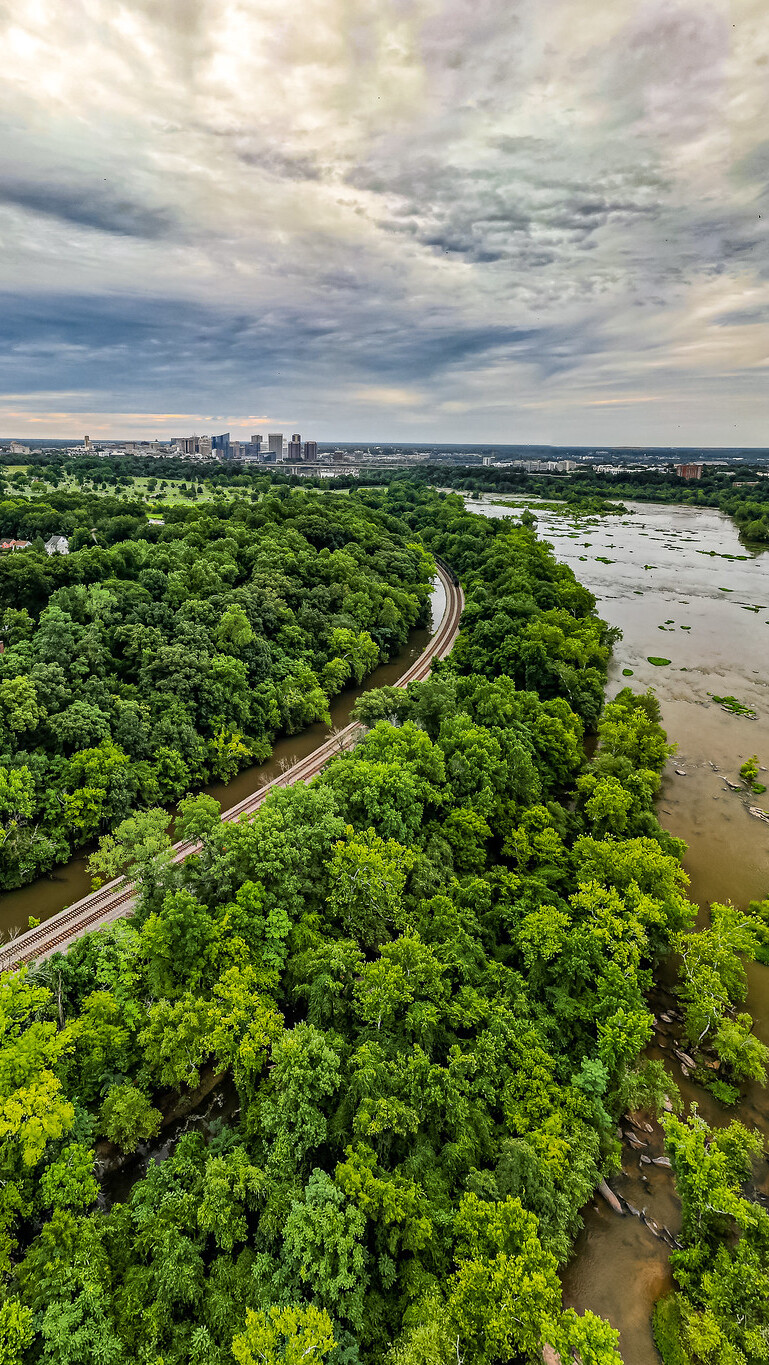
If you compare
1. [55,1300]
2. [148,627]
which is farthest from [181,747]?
[55,1300]

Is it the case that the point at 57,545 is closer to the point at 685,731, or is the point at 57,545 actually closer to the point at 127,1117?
the point at 127,1117

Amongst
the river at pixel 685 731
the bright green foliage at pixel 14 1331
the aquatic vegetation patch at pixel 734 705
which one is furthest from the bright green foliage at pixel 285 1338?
the aquatic vegetation patch at pixel 734 705

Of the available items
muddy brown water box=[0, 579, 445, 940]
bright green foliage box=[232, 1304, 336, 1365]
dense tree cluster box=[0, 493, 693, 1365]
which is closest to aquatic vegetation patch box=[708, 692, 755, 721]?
dense tree cluster box=[0, 493, 693, 1365]

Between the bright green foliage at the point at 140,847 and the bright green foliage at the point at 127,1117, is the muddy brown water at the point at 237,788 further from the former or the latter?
the bright green foliage at the point at 127,1117

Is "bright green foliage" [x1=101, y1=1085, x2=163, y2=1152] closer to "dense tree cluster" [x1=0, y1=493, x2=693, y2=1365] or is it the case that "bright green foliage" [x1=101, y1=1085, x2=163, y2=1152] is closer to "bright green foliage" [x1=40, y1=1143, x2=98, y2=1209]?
"dense tree cluster" [x1=0, y1=493, x2=693, y2=1365]

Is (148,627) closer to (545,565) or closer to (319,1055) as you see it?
(319,1055)

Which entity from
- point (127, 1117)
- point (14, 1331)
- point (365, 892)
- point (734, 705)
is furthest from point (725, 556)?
point (14, 1331)
